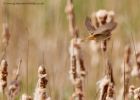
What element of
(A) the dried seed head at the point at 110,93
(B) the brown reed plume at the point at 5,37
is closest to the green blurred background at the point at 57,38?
(B) the brown reed plume at the point at 5,37

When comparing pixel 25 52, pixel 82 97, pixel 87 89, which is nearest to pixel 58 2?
pixel 25 52

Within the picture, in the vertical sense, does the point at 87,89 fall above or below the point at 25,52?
below

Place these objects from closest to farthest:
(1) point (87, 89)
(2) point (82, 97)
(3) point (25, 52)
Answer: (2) point (82, 97)
(1) point (87, 89)
(3) point (25, 52)

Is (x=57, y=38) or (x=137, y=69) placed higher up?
(x=57, y=38)

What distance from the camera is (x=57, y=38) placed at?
7.34ft

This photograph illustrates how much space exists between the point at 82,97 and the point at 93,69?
1.10 ft

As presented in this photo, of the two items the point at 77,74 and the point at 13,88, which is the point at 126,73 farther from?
the point at 13,88

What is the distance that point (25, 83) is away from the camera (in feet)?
7.14

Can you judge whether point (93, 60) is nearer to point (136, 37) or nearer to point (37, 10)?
point (136, 37)

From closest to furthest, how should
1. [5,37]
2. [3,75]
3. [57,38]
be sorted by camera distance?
[3,75] → [5,37] → [57,38]

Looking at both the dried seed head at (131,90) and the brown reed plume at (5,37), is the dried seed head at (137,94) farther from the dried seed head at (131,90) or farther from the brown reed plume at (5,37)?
the brown reed plume at (5,37)

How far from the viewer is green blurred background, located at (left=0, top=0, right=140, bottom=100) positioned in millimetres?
2133

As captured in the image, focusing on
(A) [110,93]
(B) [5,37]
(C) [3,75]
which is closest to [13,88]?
(C) [3,75]

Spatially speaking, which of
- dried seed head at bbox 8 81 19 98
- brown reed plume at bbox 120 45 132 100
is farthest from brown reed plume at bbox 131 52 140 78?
dried seed head at bbox 8 81 19 98
